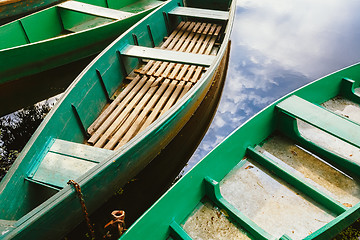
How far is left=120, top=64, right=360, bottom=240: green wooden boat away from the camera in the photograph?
2.62 m

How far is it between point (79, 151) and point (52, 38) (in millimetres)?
3798

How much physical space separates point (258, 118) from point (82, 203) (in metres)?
2.30

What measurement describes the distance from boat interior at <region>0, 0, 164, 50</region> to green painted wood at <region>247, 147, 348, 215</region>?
4759 mm

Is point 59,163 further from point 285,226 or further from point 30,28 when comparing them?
point 30,28

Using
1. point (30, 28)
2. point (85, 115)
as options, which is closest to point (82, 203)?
point (85, 115)

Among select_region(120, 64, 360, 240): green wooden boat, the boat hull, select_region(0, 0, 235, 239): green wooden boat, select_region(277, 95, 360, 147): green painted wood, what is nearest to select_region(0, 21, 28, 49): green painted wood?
the boat hull

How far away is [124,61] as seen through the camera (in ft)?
16.8

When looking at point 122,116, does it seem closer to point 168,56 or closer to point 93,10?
point 168,56

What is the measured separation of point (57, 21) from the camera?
21.9ft

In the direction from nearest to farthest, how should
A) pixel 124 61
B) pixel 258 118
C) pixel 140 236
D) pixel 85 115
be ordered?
pixel 140 236 < pixel 258 118 < pixel 85 115 < pixel 124 61

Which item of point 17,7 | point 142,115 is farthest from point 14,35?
point 142,115

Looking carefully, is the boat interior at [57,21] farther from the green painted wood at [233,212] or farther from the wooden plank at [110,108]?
the green painted wood at [233,212]

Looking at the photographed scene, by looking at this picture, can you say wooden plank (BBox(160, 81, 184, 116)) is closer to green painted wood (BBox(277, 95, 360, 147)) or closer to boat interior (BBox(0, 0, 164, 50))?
green painted wood (BBox(277, 95, 360, 147))

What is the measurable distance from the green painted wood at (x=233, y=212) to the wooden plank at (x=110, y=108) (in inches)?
82.9
